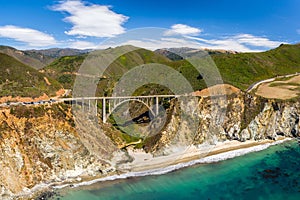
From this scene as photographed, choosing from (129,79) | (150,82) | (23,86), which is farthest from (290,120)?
(23,86)

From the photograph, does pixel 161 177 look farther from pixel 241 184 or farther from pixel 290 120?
pixel 290 120

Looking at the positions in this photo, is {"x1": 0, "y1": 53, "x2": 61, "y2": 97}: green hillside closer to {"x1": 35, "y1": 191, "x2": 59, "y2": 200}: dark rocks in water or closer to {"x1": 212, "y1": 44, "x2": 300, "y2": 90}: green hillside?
{"x1": 35, "y1": 191, "x2": 59, "y2": 200}: dark rocks in water

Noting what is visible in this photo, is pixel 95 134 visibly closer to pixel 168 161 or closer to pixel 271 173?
pixel 168 161

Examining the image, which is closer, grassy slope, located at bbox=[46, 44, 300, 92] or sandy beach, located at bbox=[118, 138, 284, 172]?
sandy beach, located at bbox=[118, 138, 284, 172]

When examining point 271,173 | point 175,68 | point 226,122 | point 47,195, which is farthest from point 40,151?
point 175,68

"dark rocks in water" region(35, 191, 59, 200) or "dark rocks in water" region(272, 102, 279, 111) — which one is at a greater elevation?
"dark rocks in water" region(272, 102, 279, 111)

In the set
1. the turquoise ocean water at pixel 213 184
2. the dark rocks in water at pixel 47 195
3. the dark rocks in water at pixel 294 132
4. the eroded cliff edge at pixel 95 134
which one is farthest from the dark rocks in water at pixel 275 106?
the dark rocks in water at pixel 47 195

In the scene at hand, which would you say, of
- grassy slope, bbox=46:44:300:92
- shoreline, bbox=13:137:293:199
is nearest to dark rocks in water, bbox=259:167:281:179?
shoreline, bbox=13:137:293:199
